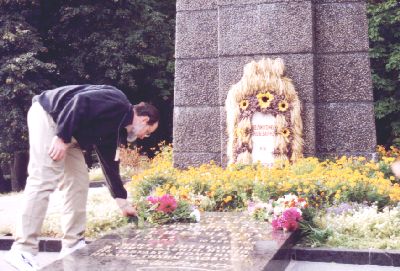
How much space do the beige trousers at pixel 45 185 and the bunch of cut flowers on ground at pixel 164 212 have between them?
2.76ft

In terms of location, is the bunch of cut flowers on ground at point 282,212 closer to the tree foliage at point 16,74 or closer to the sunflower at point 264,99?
the sunflower at point 264,99

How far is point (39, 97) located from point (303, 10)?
4892 mm

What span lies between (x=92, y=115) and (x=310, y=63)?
15.4 feet

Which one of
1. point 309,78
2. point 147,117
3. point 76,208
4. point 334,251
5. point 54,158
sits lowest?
point 334,251

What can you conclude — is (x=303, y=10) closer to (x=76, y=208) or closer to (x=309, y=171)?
(x=309, y=171)

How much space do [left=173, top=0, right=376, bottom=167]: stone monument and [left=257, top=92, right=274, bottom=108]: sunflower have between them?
0.49 metres

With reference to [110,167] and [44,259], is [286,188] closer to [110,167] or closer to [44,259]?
[110,167]

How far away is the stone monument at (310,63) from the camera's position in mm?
8164

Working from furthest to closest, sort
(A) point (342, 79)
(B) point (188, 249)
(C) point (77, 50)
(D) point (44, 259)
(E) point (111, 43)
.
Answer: (C) point (77, 50) < (E) point (111, 43) < (A) point (342, 79) < (D) point (44, 259) < (B) point (188, 249)

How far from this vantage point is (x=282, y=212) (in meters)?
5.02

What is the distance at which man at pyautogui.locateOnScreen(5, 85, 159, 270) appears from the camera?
13.4 feet

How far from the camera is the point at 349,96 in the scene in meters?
8.32

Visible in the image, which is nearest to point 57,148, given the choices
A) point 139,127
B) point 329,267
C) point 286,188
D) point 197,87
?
A: point 139,127

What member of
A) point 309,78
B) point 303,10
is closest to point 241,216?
point 309,78
